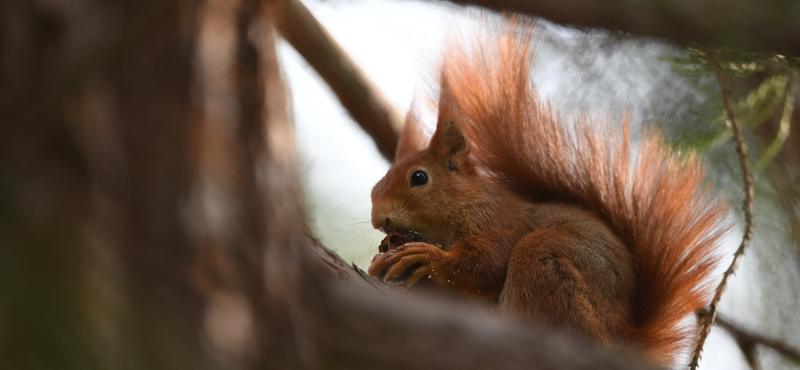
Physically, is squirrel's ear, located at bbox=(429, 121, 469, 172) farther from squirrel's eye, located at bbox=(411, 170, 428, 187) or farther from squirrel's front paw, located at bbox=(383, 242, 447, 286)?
squirrel's front paw, located at bbox=(383, 242, 447, 286)

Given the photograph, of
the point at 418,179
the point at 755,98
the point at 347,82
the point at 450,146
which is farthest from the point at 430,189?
the point at 755,98

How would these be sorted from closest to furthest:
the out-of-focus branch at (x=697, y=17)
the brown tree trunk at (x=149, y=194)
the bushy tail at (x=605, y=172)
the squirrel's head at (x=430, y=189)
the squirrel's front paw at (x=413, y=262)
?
the brown tree trunk at (x=149, y=194) → the out-of-focus branch at (x=697, y=17) → the squirrel's front paw at (x=413, y=262) → the bushy tail at (x=605, y=172) → the squirrel's head at (x=430, y=189)

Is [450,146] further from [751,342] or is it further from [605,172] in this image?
[751,342]

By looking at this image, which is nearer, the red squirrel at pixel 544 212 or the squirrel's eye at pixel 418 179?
the red squirrel at pixel 544 212

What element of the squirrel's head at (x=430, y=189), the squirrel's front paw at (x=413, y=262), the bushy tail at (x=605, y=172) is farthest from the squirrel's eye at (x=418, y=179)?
the squirrel's front paw at (x=413, y=262)

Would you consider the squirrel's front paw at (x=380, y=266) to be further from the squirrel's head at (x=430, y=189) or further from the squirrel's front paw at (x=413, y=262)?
the squirrel's head at (x=430, y=189)

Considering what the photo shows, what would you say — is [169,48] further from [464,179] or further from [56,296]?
[464,179]

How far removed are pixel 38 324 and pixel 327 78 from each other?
2.20 meters

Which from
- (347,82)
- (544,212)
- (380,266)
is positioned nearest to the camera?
(380,266)

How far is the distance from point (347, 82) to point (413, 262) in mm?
1005

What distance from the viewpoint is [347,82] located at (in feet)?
8.61

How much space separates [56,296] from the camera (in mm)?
472

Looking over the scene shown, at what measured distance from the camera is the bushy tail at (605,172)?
2.02 meters

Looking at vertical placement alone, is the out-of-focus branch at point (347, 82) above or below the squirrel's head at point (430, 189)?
above
